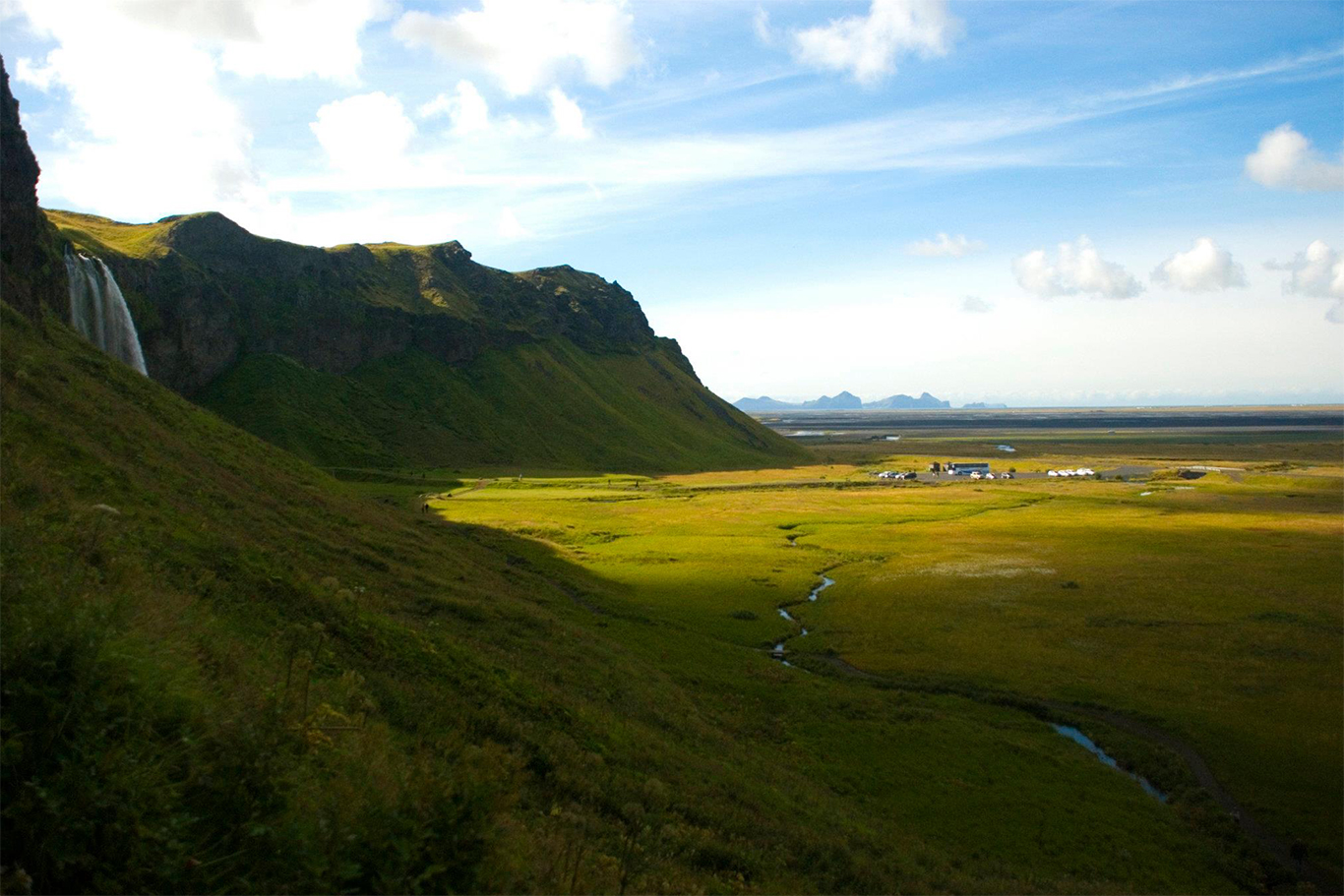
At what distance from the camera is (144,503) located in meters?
24.2

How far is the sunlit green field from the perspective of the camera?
32156mm

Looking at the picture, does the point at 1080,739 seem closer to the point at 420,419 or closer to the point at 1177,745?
the point at 1177,745

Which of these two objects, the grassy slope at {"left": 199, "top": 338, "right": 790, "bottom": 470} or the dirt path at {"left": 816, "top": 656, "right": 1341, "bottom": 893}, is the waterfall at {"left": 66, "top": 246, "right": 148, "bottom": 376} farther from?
the dirt path at {"left": 816, "top": 656, "right": 1341, "bottom": 893}

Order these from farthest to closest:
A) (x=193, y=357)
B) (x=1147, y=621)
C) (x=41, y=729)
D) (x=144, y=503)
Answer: (x=193, y=357) → (x=1147, y=621) → (x=144, y=503) → (x=41, y=729)

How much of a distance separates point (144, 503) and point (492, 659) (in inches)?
454

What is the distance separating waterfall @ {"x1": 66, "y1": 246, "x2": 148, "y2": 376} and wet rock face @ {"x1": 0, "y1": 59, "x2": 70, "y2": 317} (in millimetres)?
11654

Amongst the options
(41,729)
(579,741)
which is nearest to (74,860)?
(41,729)

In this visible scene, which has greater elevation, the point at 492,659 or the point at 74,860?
the point at 74,860

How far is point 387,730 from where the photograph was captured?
14391 mm

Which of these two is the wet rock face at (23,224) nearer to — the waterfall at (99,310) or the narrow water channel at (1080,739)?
the waterfall at (99,310)

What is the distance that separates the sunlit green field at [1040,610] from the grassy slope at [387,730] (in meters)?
1.30


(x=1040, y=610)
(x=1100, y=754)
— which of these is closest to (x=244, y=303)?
(x=1040, y=610)

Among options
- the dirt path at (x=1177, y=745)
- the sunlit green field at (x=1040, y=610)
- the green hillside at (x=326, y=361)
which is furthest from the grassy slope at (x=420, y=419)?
the dirt path at (x=1177, y=745)

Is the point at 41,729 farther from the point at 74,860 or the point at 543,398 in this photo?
the point at 543,398
